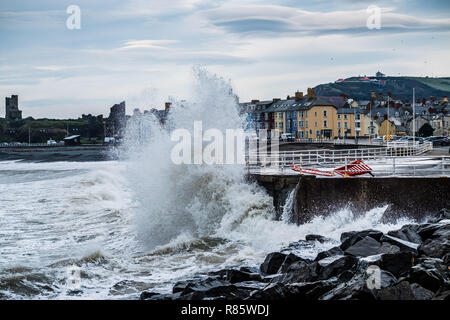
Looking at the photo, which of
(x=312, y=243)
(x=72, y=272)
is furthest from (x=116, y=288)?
(x=312, y=243)

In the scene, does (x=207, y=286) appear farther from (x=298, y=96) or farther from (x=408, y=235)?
(x=298, y=96)

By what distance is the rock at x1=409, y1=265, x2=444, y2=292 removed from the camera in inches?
351

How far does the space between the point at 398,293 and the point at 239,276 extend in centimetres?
349

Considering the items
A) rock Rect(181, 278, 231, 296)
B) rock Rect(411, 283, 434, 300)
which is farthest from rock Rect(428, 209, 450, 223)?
rock Rect(181, 278, 231, 296)

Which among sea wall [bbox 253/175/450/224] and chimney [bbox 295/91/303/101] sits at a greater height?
chimney [bbox 295/91/303/101]

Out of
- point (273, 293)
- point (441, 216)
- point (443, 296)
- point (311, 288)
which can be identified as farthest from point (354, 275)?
point (441, 216)

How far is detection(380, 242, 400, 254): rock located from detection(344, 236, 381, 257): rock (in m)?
0.13

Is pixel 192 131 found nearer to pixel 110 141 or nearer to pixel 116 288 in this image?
pixel 116 288

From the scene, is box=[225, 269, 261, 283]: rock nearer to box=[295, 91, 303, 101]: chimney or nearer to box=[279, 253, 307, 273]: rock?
box=[279, 253, 307, 273]: rock

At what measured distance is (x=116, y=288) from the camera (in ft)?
39.0

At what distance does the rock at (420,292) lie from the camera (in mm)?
8555

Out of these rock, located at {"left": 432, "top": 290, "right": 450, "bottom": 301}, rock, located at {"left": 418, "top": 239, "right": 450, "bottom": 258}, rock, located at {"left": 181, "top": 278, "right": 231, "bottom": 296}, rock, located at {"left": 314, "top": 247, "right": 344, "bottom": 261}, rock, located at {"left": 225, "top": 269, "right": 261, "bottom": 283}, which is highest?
rock, located at {"left": 418, "top": 239, "right": 450, "bottom": 258}

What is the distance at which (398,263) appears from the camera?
1005 cm
